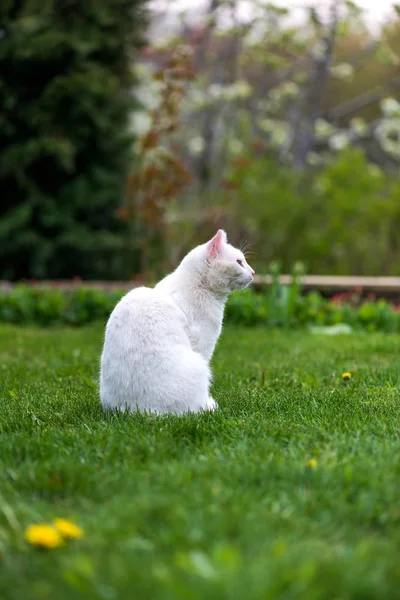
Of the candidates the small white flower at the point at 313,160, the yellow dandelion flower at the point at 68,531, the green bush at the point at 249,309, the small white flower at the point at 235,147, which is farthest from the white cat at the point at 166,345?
the small white flower at the point at 313,160

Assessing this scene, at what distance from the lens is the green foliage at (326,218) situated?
33.9 ft

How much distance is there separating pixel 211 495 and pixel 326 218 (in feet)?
28.9

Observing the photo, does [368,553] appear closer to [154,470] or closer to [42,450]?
[154,470]

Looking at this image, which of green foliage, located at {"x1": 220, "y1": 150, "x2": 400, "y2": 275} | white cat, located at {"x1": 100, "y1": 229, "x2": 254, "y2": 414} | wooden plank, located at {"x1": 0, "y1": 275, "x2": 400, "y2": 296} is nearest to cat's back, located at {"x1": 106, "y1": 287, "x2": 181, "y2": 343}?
white cat, located at {"x1": 100, "y1": 229, "x2": 254, "y2": 414}

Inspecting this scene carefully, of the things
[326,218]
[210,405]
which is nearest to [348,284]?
[326,218]

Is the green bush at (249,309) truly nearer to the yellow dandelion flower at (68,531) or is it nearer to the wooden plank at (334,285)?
the wooden plank at (334,285)

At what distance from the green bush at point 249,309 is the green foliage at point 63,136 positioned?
5.67 feet

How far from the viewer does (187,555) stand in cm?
191

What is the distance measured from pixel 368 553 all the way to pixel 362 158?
9.48m

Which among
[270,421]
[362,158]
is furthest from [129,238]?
[270,421]

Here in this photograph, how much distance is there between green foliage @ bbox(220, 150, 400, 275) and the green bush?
2041 millimetres

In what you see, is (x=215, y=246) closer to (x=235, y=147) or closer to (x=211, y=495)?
(x=211, y=495)

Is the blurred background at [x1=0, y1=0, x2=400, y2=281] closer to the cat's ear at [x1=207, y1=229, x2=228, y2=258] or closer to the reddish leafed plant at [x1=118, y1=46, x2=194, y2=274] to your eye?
the reddish leafed plant at [x1=118, y1=46, x2=194, y2=274]

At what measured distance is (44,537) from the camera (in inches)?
78.4
